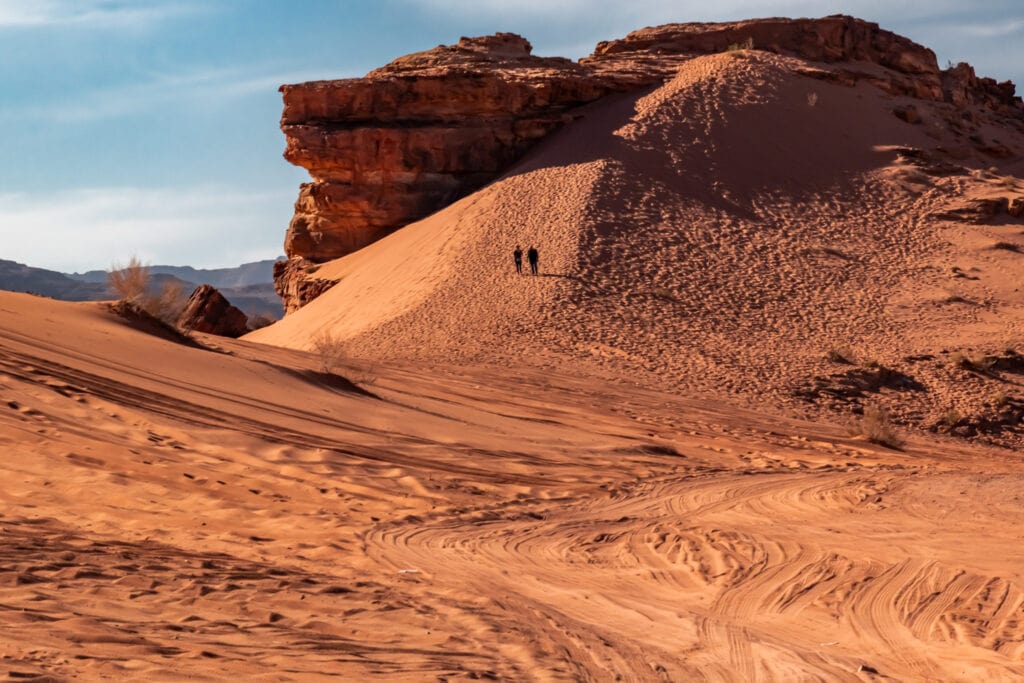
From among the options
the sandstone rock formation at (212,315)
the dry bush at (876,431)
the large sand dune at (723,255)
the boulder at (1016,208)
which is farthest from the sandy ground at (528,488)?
the boulder at (1016,208)

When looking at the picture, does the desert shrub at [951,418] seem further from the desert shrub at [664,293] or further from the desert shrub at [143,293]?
the desert shrub at [143,293]

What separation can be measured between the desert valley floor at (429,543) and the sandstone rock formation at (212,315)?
10.1 meters

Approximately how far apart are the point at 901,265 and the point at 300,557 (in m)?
27.0

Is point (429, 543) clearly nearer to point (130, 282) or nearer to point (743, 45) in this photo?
point (130, 282)

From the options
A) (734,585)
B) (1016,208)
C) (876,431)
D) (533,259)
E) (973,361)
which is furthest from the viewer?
(1016,208)

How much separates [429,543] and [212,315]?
61.5 ft

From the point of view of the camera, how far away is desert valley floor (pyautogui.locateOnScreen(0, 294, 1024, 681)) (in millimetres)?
5363

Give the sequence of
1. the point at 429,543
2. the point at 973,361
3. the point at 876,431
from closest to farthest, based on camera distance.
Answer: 1. the point at 429,543
2. the point at 876,431
3. the point at 973,361

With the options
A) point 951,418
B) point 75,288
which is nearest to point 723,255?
point 951,418

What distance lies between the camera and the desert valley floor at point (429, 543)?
5.36 metres

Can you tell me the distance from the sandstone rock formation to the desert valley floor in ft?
33.3

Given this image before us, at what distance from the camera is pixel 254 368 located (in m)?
15.2

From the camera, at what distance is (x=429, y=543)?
823cm

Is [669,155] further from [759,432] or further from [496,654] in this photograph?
[496,654]
